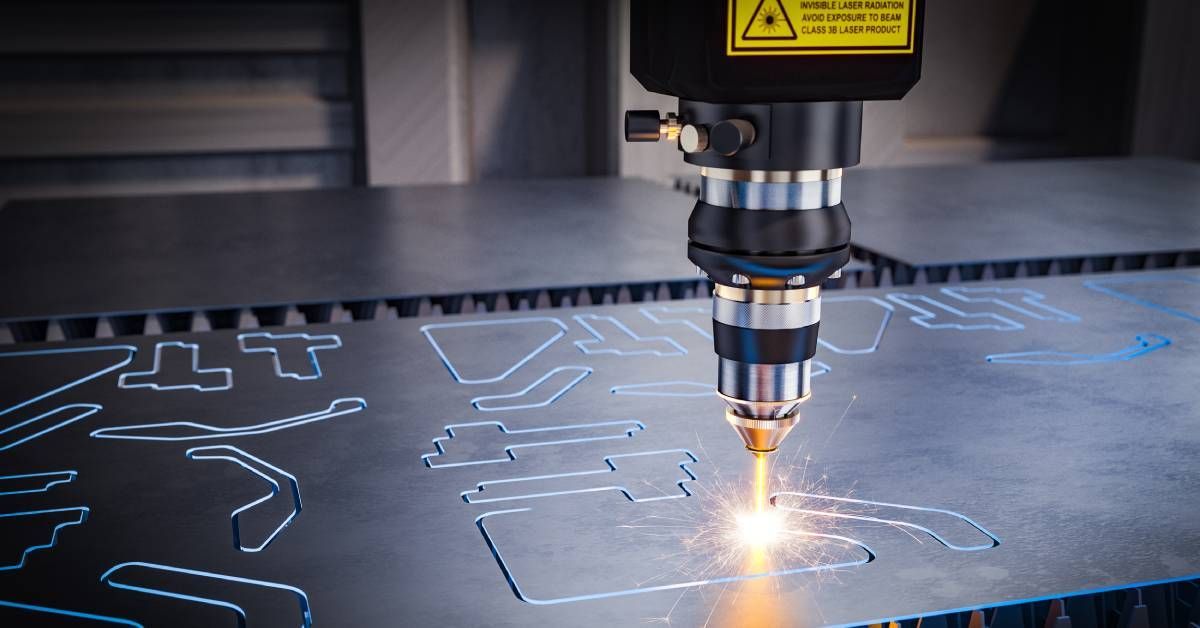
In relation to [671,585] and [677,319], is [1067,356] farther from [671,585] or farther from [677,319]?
[671,585]

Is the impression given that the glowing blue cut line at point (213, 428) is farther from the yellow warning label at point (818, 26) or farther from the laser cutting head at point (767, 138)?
the yellow warning label at point (818, 26)

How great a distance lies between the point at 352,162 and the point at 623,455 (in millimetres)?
3053

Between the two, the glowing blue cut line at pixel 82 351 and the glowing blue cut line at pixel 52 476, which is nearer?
the glowing blue cut line at pixel 52 476

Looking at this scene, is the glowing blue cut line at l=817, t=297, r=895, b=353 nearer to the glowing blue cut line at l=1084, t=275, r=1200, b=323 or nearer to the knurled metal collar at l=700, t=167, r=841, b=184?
the glowing blue cut line at l=1084, t=275, r=1200, b=323

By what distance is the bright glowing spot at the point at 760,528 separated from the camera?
3.07 ft

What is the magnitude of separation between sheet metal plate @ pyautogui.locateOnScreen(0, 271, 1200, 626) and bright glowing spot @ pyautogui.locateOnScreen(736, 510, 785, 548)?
0.09 feet

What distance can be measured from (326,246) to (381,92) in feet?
5.80

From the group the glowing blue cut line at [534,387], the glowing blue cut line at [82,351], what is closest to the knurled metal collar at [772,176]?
the glowing blue cut line at [534,387]

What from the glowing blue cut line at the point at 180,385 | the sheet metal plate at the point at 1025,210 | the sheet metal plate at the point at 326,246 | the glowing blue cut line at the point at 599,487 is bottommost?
the glowing blue cut line at the point at 599,487

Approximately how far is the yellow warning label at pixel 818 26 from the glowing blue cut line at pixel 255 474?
0.53 meters

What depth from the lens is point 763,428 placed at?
2.72 feet

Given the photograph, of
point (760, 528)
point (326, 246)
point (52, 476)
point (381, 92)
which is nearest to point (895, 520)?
point (760, 528)

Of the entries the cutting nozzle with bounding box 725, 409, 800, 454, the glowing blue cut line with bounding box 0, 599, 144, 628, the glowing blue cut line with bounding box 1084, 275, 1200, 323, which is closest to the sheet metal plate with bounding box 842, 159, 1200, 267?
the glowing blue cut line with bounding box 1084, 275, 1200, 323

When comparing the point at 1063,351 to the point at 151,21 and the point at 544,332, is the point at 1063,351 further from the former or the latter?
the point at 151,21
